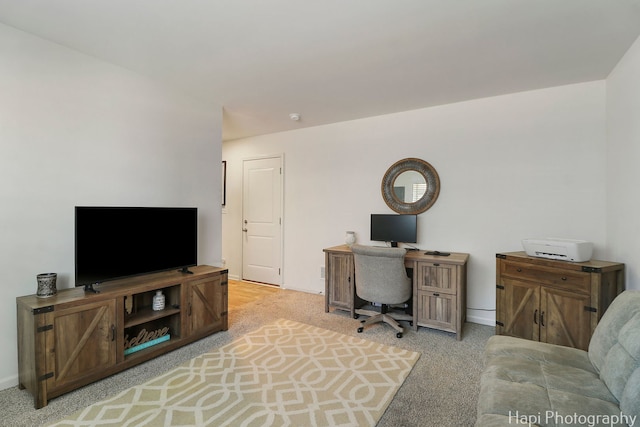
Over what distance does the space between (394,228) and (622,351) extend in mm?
2371

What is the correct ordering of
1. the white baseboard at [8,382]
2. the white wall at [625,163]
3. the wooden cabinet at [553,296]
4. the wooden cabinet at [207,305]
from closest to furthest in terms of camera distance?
the white baseboard at [8,382] → the white wall at [625,163] → the wooden cabinet at [553,296] → the wooden cabinet at [207,305]

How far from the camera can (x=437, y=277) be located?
3035 millimetres

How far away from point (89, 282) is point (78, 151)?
3.43 ft

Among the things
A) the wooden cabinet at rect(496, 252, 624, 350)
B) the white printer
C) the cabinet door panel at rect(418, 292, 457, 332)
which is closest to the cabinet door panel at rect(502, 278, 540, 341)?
the wooden cabinet at rect(496, 252, 624, 350)

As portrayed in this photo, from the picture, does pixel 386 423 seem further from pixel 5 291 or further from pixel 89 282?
pixel 5 291

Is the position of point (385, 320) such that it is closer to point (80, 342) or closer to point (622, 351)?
point (622, 351)

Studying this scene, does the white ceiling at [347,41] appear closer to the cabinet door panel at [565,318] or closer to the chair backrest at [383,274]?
the chair backrest at [383,274]

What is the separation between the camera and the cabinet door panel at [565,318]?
2309 millimetres

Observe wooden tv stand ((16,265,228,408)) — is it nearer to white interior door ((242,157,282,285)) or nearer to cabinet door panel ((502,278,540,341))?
white interior door ((242,157,282,285))

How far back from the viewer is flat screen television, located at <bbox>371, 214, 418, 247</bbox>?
140 inches

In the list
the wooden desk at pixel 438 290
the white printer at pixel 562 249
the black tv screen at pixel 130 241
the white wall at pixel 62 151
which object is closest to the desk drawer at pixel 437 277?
the wooden desk at pixel 438 290

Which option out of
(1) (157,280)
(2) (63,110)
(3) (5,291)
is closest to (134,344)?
(1) (157,280)

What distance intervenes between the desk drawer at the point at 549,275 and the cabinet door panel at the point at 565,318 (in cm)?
6

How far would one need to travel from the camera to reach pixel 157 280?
8.46 ft
